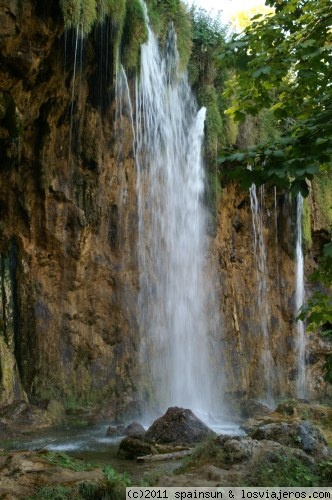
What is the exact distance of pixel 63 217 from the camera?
39.7ft

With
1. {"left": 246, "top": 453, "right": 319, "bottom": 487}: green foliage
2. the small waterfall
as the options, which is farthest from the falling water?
{"left": 246, "top": 453, "right": 319, "bottom": 487}: green foliage

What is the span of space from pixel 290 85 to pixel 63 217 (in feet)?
24.7

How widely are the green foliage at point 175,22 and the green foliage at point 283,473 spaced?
1214 cm

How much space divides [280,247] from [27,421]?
1215 cm

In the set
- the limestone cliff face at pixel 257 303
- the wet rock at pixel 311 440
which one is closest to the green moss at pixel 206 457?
the wet rock at pixel 311 440

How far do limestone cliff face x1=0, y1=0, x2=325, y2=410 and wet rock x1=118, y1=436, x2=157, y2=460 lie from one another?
317 cm

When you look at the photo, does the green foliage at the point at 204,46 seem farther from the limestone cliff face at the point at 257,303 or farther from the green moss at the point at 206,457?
the green moss at the point at 206,457

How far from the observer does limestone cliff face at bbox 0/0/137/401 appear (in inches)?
404

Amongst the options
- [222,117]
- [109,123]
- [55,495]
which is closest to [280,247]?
[222,117]

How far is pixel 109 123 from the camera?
43.2 ft

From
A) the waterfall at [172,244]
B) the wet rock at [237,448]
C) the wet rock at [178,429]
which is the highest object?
the waterfall at [172,244]

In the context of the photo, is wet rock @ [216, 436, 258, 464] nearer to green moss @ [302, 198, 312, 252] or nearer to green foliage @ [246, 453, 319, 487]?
green foliage @ [246, 453, 319, 487]

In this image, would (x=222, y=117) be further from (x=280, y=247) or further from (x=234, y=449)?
(x=234, y=449)

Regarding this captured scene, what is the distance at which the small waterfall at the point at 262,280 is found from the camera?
59.2 feet
